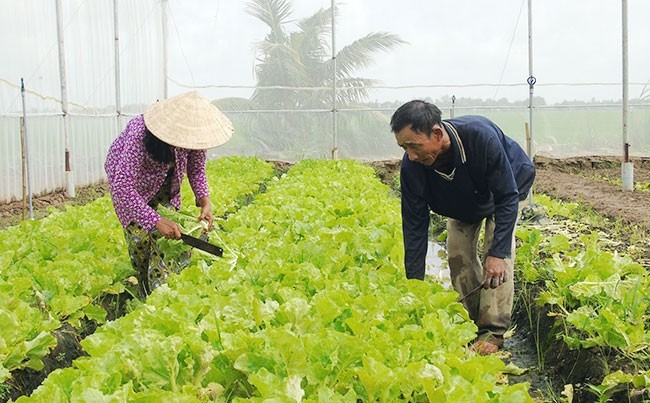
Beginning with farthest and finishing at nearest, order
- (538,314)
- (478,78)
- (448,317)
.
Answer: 1. (478,78)
2. (538,314)
3. (448,317)

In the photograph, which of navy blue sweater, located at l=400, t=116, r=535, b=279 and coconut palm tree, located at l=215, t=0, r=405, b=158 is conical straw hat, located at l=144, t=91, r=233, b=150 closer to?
navy blue sweater, located at l=400, t=116, r=535, b=279

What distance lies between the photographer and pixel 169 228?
4910 millimetres

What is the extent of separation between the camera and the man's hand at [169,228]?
4898 mm

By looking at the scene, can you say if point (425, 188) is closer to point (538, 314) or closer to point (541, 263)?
point (538, 314)

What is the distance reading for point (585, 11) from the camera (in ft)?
61.1

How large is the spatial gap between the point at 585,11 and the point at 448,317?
55.6 ft

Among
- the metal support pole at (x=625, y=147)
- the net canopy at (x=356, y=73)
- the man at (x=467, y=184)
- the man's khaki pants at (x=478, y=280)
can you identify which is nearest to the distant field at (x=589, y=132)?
the net canopy at (x=356, y=73)

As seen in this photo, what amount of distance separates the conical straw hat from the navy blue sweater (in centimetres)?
134

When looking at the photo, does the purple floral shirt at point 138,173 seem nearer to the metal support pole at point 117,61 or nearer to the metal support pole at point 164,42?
the metal support pole at point 117,61

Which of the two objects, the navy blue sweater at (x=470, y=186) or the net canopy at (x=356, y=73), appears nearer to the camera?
the navy blue sweater at (x=470, y=186)

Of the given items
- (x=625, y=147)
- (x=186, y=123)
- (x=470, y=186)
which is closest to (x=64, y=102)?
(x=186, y=123)

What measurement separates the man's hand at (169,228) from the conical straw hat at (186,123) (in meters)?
0.51

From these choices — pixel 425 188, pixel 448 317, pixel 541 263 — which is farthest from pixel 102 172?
pixel 448 317

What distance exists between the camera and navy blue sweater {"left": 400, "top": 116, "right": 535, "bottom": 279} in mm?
4355
